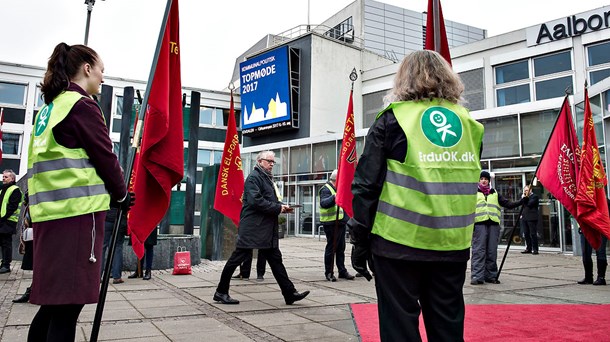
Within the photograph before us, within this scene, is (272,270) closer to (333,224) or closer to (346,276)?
(346,276)

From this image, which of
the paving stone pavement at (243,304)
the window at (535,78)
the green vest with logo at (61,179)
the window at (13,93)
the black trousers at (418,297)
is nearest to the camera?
the black trousers at (418,297)

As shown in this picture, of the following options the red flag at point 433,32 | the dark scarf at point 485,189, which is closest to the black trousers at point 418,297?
the red flag at point 433,32

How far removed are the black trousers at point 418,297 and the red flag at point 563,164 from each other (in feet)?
20.6

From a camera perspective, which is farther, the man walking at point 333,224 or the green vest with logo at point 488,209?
the man walking at point 333,224

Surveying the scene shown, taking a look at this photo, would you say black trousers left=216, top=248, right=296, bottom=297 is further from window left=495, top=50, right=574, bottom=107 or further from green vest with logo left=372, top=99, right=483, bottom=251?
window left=495, top=50, right=574, bottom=107

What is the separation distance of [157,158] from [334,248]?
17.5 ft

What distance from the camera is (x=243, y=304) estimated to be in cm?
627

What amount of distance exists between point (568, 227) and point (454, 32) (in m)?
24.5

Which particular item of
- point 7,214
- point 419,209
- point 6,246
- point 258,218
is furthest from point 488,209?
point 6,246

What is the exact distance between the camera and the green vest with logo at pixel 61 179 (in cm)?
265

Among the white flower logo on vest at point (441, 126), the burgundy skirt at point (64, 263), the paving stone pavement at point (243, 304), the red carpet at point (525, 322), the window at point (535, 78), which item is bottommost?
the paving stone pavement at point (243, 304)

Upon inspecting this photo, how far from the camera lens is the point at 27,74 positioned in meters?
30.0

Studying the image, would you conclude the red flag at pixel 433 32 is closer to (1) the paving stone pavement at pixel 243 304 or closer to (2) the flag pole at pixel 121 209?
(2) the flag pole at pixel 121 209

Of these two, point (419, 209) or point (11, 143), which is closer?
point (419, 209)
